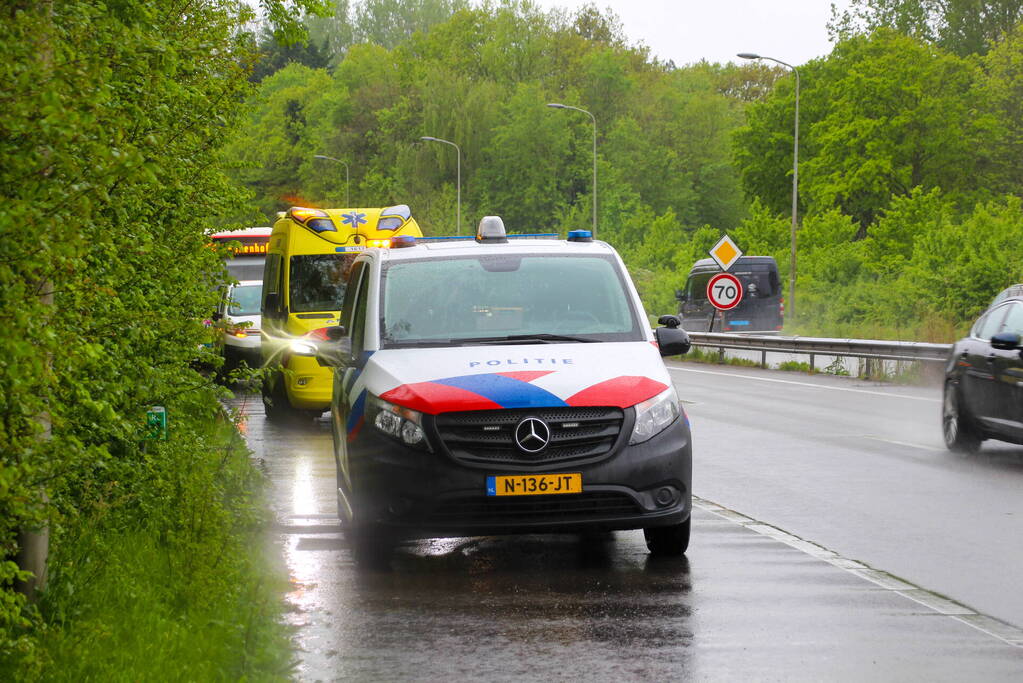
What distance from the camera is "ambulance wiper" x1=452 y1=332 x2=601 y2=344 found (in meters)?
9.40

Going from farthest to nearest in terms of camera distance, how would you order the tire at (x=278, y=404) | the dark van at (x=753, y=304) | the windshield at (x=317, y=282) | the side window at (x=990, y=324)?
1. the dark van at (x=753, y=304)
2. the windshield at (x=317, y=282)
3. the tire at (x=278, y=404)
4. the side window at (x=990, y=324)

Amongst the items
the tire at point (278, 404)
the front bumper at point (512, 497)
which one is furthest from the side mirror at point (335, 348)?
the tire at point (278, 404)

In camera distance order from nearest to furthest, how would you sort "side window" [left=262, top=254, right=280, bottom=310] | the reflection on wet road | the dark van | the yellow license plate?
the reflection on wet road
the yellow license plate
"side window" [left=262, top=254, right=280, bottom=310]
the dark van

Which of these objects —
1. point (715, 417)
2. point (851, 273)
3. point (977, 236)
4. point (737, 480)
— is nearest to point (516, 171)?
point (851, 273)

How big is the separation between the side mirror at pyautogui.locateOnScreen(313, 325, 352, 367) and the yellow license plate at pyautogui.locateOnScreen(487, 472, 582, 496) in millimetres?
2069

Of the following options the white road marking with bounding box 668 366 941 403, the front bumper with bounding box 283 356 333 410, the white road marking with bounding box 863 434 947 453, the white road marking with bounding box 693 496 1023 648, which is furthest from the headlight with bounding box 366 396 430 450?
the white road marking with bounding box 668 366 941 403

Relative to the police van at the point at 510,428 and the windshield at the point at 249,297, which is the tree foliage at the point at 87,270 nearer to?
the police van at the point at 510,428

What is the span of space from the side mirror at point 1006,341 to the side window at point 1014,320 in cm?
22

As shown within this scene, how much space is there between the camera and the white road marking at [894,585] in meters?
7.06

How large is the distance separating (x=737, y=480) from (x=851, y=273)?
37.0m

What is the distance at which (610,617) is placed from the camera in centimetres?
737

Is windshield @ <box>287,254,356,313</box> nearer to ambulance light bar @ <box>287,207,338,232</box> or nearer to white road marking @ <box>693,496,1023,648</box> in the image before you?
ambulance light bar @ <box>287,207,338,232</box>

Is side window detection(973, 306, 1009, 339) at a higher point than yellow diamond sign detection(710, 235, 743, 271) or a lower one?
lower

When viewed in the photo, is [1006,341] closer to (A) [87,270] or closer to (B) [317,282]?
(B) [317,282]
